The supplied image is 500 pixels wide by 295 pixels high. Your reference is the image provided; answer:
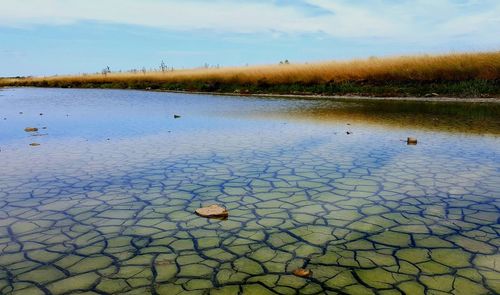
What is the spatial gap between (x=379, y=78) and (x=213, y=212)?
16707 mm

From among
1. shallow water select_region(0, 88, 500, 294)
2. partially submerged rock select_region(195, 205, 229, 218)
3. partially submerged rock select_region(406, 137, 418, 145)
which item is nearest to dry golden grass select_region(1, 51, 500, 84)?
shallow water select_region(0, 88, 500, 294)

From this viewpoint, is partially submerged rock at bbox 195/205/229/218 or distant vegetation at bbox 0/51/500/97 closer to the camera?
partially submerged rock at bbox 195/205/229/218

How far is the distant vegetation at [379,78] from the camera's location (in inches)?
659

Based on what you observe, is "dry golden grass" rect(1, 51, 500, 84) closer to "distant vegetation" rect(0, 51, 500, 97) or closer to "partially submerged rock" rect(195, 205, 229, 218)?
"distant vegetation" rect(0, 51, 500, 97)

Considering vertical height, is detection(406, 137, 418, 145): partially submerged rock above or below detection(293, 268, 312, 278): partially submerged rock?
above

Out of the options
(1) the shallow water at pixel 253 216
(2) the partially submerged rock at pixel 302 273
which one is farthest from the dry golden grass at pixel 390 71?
(2) the partially submerged rock at pixel 302 273

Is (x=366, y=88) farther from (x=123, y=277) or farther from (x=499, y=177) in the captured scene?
(x=123, y=277)

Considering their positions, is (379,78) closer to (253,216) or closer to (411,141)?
(411,141)

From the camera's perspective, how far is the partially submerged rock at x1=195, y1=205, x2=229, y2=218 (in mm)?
3995

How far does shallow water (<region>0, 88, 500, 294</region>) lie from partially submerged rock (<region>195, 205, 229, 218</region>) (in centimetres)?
10

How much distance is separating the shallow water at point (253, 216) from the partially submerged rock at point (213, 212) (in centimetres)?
10

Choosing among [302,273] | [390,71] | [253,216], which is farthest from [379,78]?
[302,273]

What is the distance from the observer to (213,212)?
13.2ft

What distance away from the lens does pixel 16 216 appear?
4.07 metres
